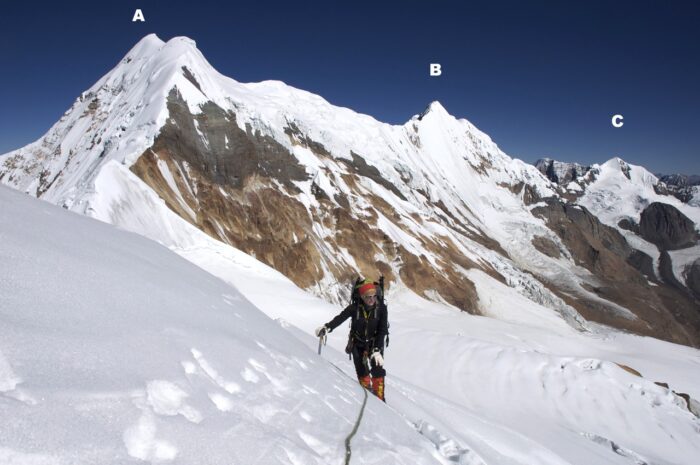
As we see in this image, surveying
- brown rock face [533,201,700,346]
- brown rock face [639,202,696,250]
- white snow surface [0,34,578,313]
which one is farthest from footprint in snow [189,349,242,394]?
brown rock face [639,202,696,250]

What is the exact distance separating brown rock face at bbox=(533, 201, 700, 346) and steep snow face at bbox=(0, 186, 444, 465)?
77.6 meters

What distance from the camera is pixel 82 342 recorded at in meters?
2.90

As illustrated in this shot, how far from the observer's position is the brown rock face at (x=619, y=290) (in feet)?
242

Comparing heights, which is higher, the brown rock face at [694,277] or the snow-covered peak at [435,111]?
the snow-covered peak at [435,111]

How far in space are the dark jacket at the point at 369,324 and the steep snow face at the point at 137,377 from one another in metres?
1.42

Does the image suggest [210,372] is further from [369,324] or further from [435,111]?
[435,111]

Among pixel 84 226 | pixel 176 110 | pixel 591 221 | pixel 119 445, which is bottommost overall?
pixel 119 445

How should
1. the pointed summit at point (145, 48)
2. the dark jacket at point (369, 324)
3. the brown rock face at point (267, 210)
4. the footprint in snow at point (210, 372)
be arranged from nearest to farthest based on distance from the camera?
the footprint in snow at point (210, 372)
the dark jacket at point (369, 324)
the brown rock face at point (267, 210)
the pointed summit at point (145, 48)

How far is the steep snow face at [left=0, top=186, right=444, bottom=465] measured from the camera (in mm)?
2238

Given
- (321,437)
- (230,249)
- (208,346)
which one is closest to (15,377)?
(208,346)

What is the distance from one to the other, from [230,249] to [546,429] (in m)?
16.4

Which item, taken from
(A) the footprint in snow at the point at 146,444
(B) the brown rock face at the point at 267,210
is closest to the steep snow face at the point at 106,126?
(B) the brown rock face at the point at 267,210

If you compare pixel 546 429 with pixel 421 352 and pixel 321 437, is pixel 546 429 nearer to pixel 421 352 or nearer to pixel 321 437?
pixel 421 352

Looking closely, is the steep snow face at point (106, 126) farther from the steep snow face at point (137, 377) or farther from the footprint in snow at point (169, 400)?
the footprint in snow at point (169, 400)
